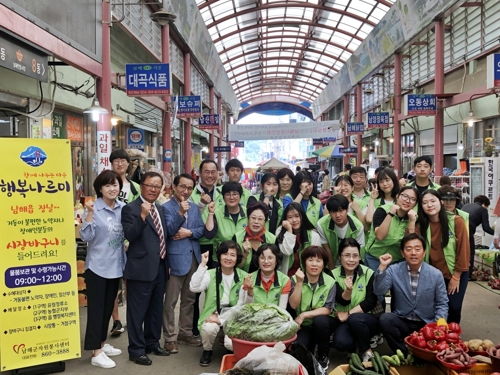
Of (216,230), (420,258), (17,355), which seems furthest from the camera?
(216,230)

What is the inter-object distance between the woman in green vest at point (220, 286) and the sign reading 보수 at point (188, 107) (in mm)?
11026

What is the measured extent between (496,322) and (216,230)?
3.37 metres

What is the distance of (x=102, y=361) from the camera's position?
4.14 meters

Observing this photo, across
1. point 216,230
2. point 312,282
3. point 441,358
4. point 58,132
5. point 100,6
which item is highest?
point 100,6

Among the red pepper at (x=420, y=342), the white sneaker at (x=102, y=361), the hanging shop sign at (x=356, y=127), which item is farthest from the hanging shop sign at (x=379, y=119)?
the white sneaker at (x=102, y=361)

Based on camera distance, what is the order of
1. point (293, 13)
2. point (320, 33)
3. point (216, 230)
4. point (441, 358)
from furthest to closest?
point (320, 33) < point (293, 13) < point (216, 230) < point (441, 358)

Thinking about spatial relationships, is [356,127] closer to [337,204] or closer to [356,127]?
[356,127]

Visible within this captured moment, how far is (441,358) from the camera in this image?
3.27m

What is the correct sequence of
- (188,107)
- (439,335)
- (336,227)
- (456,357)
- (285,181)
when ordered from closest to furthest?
(456,357) < (439,335) < (336,227) < (285,181) < (188,107)

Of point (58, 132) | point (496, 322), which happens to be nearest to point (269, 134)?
point (58, 132)

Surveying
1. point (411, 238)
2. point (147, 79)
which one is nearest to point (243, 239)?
point (411, 238)

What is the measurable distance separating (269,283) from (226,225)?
2.82 feet

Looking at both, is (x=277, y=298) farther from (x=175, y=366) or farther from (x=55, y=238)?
(x=55, y=238)

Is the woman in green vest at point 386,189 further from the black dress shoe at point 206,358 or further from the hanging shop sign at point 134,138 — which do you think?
the hanging shop sign at point 134,138
